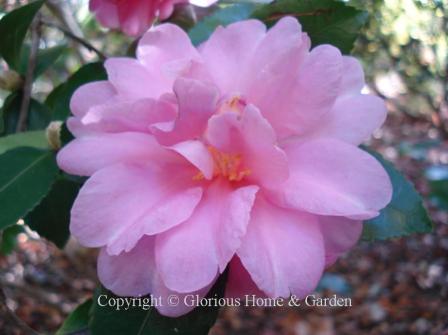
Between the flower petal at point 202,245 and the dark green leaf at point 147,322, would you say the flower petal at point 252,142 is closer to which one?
the flower petal at point 202,245

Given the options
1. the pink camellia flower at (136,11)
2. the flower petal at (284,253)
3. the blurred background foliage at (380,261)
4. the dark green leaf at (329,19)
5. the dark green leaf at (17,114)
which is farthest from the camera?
the blurred background foliage at (380,261)

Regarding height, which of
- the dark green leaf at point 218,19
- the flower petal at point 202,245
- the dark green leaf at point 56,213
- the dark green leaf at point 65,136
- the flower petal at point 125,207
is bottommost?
the dark green leaf at point 56,213

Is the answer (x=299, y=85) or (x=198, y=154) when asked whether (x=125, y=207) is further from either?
(x=299, y=85)

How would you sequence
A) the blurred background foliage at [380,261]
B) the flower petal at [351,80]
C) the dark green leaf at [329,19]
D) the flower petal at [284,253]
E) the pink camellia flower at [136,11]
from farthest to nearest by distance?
the blurred background foliage at [380,261], the pink camellia flower at [136,11], the dark green leaf at [329,19], the flower petal at [351,80], the flower petal at [284,253]

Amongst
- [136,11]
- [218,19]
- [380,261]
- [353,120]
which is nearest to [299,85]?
[353,120]

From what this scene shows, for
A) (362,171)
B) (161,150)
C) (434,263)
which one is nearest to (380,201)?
(362,171)

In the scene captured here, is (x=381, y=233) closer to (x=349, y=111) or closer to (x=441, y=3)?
(x=349, y=111)

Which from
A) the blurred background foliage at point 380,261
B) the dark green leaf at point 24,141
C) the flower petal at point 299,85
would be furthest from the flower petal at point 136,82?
the blurred background foliage at point 380,261
